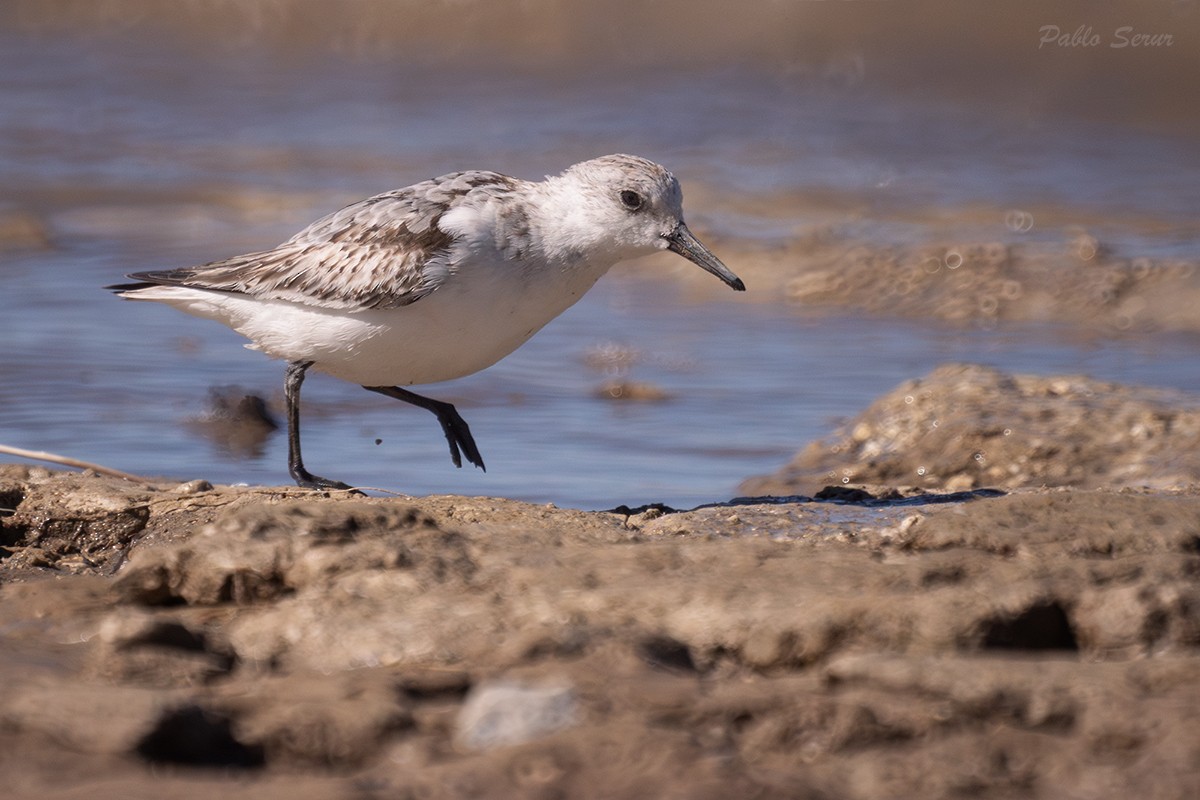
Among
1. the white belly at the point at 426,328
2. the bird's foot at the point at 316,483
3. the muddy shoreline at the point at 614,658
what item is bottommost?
the muddy shoreline at the point at 614,658

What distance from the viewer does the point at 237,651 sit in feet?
12.9

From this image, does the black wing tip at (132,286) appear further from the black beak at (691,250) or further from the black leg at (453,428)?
the black beak at (691,250)

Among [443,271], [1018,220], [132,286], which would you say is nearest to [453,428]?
[443,271]

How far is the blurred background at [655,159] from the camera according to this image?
9.02 m

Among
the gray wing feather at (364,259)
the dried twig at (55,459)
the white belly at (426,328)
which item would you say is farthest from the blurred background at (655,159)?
the dried twig at (55,459)

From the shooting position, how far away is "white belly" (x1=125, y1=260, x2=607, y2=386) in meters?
6.12

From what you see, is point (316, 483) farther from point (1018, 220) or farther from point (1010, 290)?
point (1018, 220)

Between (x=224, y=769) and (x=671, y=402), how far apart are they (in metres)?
6.60

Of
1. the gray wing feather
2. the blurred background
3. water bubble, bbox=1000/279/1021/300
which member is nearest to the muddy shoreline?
the gray wing feather

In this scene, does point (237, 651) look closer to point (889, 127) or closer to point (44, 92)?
point (889, 127)

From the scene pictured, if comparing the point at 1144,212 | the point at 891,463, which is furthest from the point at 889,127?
the point at 891,463

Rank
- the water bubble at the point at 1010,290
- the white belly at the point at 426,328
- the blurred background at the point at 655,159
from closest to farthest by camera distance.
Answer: the white belly at the point at 426,328 → the blurred background at the point at 655,159 → the water bubble at the point at 1010,290

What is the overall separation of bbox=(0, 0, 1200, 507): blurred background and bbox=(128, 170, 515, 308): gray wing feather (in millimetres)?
1204

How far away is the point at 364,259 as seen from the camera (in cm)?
638
